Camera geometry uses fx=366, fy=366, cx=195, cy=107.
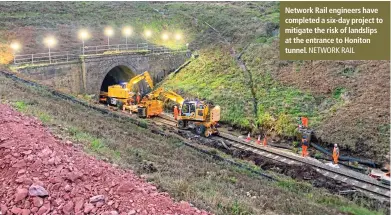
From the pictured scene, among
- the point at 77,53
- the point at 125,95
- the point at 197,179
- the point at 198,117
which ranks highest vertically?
the point at 77,53

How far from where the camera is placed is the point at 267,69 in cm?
3594

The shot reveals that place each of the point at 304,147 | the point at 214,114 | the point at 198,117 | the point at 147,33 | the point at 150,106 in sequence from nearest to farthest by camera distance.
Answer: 1. the point at 304,147
2. the point at 214,114
3. the point at 198,117
4. the point at 150,106
5. the point at 147,33

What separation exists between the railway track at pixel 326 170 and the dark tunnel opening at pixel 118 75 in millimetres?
16239

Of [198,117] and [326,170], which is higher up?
[198,117]

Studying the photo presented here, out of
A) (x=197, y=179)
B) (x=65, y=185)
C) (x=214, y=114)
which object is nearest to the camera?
(x=65, y=185)

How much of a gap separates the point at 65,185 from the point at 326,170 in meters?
16.7

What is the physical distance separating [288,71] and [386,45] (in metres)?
13.2

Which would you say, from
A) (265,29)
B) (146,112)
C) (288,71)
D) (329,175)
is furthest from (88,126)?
(265,29)

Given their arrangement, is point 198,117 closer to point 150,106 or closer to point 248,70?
point 150,106

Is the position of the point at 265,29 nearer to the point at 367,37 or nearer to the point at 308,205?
the point at 367,37

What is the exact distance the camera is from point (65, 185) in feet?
23.5

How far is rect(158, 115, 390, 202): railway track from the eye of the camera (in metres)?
17.8

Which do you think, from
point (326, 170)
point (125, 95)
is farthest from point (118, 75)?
point (326, 170)

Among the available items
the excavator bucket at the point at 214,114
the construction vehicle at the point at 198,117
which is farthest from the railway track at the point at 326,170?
the excavator bucket at the point at 214,114
